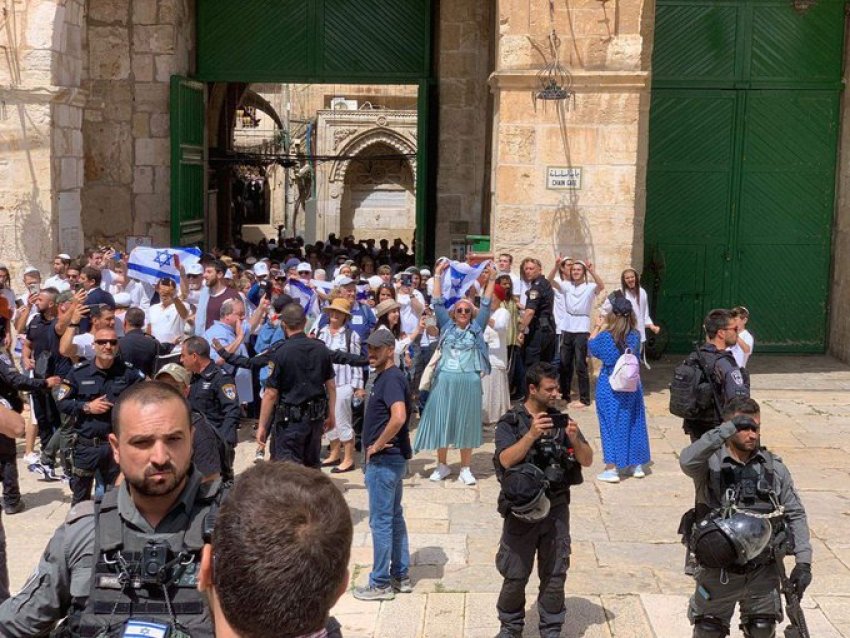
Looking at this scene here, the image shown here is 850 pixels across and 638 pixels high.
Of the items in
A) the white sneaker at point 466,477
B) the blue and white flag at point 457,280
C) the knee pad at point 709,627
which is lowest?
the white sneaker at point 466,477

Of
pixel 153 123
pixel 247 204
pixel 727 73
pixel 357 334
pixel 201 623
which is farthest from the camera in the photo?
pixel 247 204

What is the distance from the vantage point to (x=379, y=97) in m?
35.9

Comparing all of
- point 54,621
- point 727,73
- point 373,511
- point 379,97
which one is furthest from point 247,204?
point 54,621

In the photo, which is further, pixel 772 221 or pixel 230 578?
pixel 772 221

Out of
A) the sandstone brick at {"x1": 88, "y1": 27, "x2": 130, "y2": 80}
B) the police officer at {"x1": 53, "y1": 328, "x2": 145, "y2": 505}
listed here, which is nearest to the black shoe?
the police officer at {"x1": 53, "y1": 328, "x2": 145, "y2": 505}

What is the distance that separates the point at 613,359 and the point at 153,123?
8982 mm

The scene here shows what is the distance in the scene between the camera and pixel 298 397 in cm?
803

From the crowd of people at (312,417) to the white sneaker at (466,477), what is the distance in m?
0.03

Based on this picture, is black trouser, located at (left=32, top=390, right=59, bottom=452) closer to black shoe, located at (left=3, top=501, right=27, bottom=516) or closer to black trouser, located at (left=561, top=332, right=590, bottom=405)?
black shoe, located at (left=3, top=501, right=27, bottom=516)

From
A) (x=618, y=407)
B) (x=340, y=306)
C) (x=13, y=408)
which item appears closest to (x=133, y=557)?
(x=13, y=408)

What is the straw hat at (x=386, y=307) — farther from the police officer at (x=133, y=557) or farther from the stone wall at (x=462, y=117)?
the police officer at (x=133, y=557)

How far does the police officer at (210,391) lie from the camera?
772cm

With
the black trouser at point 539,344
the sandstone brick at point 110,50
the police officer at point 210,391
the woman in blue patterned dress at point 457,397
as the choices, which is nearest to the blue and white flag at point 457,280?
the black trouser at point 539,344

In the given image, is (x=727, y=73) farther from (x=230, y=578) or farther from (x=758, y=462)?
(x=230, y=578)
